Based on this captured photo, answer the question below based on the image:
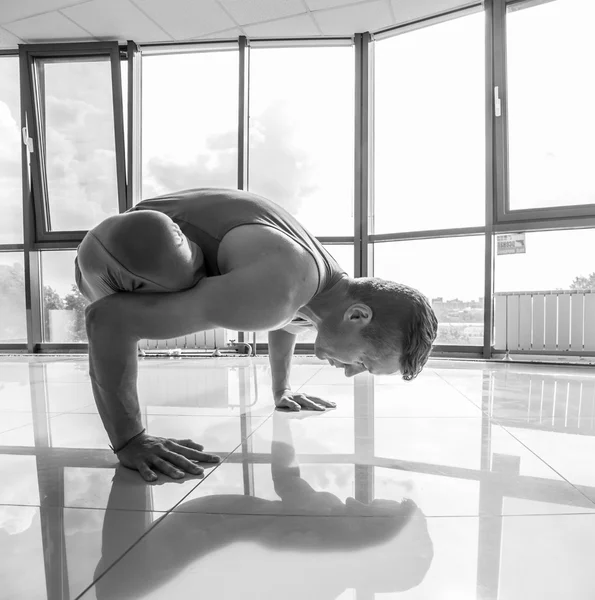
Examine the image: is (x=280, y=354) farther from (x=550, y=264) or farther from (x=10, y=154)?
(x=10, y=154)

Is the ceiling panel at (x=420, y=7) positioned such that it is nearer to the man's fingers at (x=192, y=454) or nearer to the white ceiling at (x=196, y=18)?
the white ceiling at (x=196, y=18)

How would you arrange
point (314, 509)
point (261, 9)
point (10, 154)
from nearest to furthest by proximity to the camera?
point (314, 509)
point (261, 9)
point (10, 154)

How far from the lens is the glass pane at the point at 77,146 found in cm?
501

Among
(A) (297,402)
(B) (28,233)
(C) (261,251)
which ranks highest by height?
(B) (28,233)

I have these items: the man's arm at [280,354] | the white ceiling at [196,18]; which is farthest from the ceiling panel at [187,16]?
the man's arm at [280,354]

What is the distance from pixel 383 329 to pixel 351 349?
110 millimetres

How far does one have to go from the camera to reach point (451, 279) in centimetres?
435

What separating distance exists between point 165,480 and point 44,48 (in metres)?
5.51

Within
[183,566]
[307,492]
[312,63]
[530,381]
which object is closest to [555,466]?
[307,492]

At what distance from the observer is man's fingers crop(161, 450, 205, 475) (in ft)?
3.30

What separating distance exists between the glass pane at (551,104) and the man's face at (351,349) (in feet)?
11.1

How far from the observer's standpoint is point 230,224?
115 centimetres

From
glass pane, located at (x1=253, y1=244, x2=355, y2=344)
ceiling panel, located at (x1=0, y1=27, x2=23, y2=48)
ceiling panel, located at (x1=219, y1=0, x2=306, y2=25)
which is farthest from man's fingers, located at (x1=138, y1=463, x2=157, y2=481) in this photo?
ceiling panel, located at (x1=0, y1=27, x2=23, y2=48)

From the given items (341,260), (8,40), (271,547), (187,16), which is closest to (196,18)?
(187,16)
